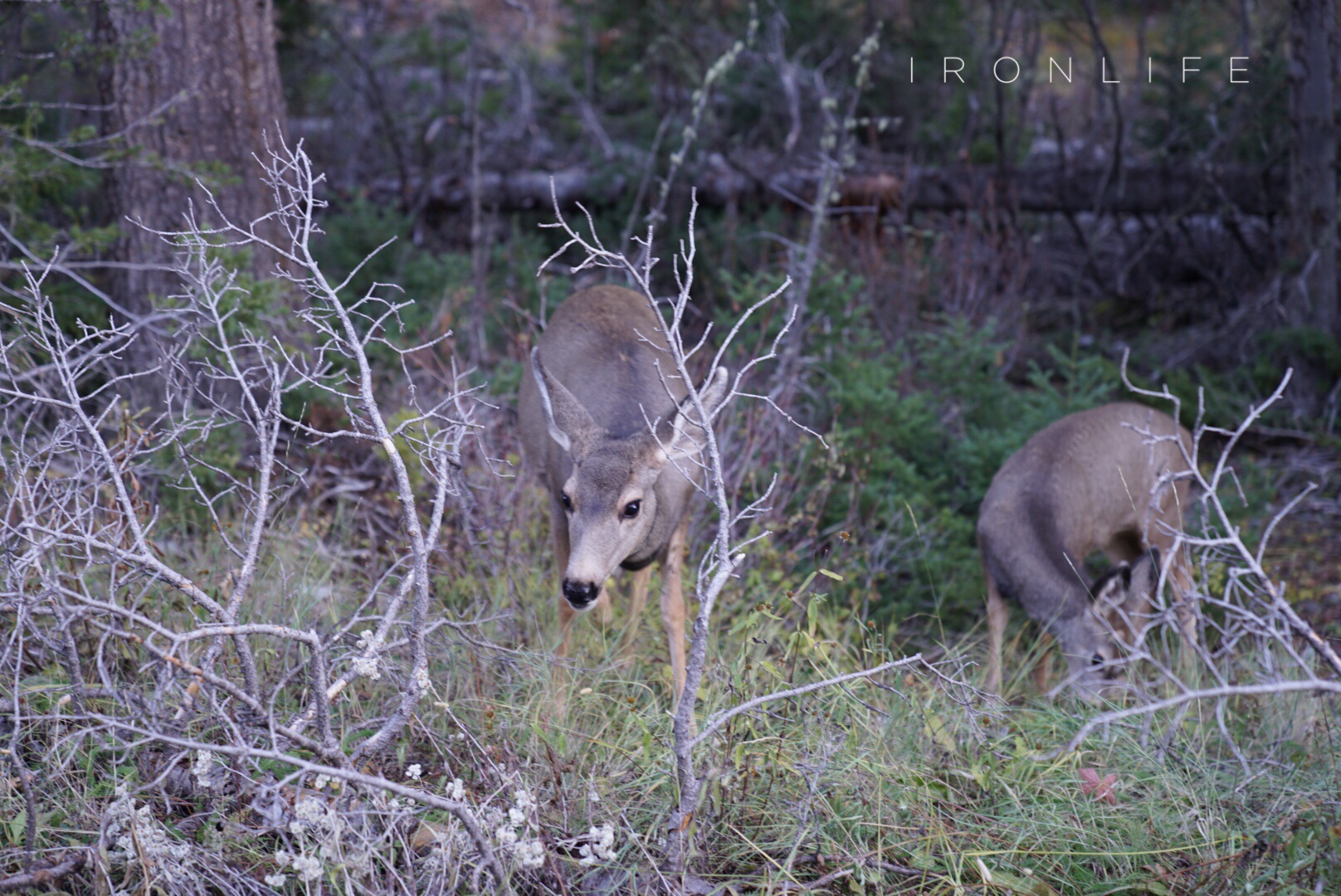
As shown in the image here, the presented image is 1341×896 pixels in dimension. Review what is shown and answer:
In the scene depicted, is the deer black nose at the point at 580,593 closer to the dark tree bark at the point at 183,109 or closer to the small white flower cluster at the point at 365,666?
the small white flower cluster at the point at 365,666

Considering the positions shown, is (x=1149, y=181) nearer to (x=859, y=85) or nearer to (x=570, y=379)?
(x=859, y=85)

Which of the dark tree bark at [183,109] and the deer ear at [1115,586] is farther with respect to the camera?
the dark tree bark at [183,109]

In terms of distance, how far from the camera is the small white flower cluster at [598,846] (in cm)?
301

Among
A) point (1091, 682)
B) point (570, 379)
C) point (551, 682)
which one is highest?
point (570, 379)

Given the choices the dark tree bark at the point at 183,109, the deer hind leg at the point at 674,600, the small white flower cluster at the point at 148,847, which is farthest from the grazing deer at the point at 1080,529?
the dark tree bark at the point at 183,109

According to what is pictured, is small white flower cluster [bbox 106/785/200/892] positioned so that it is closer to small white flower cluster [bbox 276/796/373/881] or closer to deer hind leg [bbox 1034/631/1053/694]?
small white flower cluster [bbox 276/796/373/881]

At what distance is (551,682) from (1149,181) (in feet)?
26.5

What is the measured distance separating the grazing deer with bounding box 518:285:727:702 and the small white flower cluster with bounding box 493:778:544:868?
35.7 inches

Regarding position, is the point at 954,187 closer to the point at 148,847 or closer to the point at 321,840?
the point at 321,840

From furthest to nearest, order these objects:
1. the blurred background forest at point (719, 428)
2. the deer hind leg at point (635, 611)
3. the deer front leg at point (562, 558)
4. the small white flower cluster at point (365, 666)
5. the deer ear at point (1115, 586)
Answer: the deer ear at point (1115, 586) < the deer hind leg at point (635, 611) < the deer front leg at point (562, 558) < the blurred background forest at point (719, 428) < the small white flower cluster at point (365, 666)

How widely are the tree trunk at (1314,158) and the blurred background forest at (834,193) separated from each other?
0.8 inches

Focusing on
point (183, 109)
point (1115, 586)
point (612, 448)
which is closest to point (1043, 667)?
point (1115, 586)

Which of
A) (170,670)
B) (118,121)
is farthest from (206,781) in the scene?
(118,121)

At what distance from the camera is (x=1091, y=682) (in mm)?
4992
